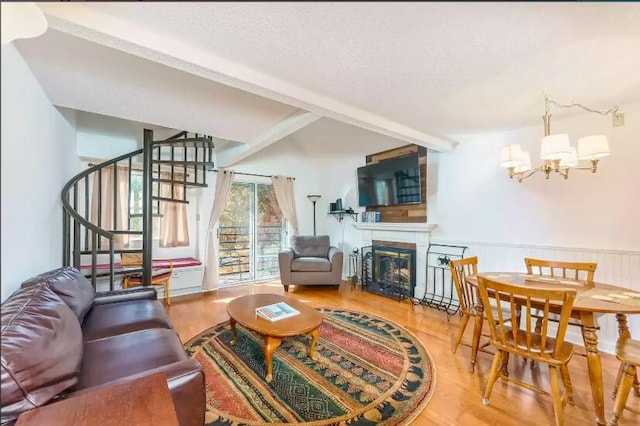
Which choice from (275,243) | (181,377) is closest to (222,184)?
(275,243)

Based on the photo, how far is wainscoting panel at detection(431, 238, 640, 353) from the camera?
2.44m

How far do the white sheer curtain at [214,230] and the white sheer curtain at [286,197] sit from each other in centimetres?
89

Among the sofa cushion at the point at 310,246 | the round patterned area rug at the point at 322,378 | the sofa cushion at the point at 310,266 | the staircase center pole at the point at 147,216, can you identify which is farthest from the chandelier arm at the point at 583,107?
the staircase center pole at the point at 147,216

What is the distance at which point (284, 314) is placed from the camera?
2.37 m

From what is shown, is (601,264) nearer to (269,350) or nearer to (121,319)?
(269,350)

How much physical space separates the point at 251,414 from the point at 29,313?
50.9 inches

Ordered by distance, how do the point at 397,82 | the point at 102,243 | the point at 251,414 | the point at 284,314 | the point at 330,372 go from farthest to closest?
the point at 102,243 → the point at 284,314 → the point at 330,372 → the point at 397,82 → the point at 251,414

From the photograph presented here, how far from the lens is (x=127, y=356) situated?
1.57 m

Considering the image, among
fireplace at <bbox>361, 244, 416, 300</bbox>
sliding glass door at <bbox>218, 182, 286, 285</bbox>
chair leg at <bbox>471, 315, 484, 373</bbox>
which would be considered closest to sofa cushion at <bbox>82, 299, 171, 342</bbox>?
chair leg at <bbox>471, 315, 484, 373</bbox>

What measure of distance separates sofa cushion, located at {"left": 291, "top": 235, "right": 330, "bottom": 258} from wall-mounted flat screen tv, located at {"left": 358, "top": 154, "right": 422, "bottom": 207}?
3.31 ft

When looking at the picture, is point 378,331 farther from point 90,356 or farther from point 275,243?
point 275,243

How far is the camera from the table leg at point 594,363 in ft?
5.24

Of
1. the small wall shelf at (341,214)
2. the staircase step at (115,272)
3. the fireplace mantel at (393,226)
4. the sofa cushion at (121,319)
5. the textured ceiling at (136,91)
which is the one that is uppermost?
the textured ceiling at (136,91)

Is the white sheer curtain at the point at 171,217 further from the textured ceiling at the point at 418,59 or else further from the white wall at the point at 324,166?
the textured ceiling at the point at 418,59
